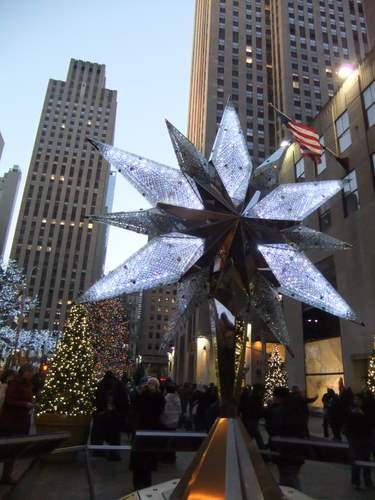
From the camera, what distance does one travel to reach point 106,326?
49594 millimetres

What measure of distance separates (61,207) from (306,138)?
342ft

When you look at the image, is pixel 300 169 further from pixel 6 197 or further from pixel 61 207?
pixel 6 197

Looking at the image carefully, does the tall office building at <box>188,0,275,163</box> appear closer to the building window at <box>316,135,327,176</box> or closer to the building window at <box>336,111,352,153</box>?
the building window at <box>316,135,327,176</box>

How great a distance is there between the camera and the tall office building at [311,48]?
2655 inches

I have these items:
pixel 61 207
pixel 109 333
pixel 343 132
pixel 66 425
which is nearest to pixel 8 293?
pixel 109 333

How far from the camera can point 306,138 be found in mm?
17328

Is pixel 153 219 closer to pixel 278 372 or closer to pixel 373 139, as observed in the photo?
pixel 373 139

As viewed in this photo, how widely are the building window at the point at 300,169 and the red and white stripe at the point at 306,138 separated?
26.7ft

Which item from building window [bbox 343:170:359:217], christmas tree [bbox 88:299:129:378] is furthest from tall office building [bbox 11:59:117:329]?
building window [bbox 343:170:359:217]

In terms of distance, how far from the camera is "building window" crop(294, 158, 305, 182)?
84.0ft

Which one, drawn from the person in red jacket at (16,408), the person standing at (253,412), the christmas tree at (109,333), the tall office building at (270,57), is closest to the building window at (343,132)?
the person standing at (253,412)

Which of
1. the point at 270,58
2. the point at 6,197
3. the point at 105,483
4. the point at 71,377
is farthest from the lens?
the point at 6,197

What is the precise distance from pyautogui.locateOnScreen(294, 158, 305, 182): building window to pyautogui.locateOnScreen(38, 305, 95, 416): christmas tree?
19.9 meters

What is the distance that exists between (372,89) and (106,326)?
132 feet
